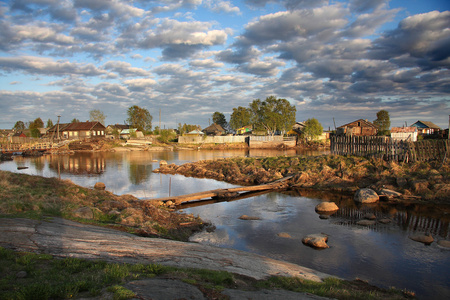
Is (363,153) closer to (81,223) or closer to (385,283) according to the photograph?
(385,283)

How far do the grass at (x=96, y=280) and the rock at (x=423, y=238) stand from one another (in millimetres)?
6956

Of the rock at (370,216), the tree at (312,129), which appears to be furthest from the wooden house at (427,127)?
the rock at (370,216)

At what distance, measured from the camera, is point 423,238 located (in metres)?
13.8

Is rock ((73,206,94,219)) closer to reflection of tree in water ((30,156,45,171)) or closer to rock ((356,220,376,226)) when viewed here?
rock ((356,220,376,226))

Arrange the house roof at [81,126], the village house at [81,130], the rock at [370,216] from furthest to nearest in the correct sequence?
the house roof at [81,126]
the village house at [81,130]
the rock at [370,216]

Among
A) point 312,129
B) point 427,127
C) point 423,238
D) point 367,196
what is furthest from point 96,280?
point 312,129

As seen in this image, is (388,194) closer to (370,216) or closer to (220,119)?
(370,216)

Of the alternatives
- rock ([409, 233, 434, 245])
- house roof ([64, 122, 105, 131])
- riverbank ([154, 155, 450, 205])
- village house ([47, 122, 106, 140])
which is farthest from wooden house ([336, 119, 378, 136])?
house roof ([64, 122, 105, 131])

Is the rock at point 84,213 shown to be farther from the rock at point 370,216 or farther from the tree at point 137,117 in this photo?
the tree at point 137,117

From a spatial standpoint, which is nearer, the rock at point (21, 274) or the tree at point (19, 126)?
the rock at point (21, 274)

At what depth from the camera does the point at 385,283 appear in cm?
1000

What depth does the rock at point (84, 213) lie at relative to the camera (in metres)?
13.0

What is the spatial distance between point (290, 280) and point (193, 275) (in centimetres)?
293

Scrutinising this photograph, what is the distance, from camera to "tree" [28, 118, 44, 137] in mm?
103375
